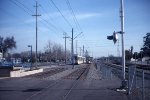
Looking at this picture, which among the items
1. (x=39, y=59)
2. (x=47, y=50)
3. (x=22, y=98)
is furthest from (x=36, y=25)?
(x=39, y=59)

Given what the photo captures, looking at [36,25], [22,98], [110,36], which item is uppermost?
[36,25]

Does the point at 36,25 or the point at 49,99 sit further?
the point at 36,25

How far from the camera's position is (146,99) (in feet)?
47.9

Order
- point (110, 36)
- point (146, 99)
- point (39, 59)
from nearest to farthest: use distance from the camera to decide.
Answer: point (146, 99) < point (110, 36) < point (39, 59)

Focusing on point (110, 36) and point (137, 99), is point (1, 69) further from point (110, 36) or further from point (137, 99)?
point (137, 99)

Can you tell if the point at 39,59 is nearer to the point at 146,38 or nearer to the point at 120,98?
the point at 146,38

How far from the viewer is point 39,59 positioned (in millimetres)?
162625

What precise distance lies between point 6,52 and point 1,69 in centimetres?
8649

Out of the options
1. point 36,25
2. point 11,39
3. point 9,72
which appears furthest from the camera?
point 11,39

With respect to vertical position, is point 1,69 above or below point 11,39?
below

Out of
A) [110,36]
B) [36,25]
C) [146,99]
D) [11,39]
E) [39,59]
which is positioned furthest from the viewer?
[39,59]

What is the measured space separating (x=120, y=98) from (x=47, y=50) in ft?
433

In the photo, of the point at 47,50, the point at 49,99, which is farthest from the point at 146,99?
the point at 47,50

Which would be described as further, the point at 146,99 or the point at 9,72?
the point at 9,72
